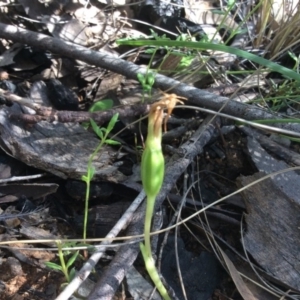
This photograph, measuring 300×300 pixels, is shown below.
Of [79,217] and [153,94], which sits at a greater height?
A: [153,94]

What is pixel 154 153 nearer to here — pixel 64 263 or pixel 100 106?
pixel 64 263

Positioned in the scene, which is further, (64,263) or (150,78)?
(150,78)

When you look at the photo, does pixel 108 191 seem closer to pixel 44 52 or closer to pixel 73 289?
pixel 73 289

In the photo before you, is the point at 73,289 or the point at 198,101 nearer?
the point at 73,289

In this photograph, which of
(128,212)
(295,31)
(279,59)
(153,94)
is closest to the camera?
(128,212)

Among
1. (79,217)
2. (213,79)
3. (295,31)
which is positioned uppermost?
(295,31)

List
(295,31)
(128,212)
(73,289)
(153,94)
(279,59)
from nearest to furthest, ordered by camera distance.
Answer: (73,289) → (128,212) → (153,94) → (295,31) → (279,59)

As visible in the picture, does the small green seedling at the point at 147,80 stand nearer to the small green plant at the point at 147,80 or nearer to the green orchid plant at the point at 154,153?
the small green plant at the point at 147,80

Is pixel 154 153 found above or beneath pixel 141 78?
above

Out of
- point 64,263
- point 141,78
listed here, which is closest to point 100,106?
point 141,78

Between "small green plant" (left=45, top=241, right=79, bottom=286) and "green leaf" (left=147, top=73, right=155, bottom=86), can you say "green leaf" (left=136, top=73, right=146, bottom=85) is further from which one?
"small green plant" (left=45, top=241, right=79, bottom=286)

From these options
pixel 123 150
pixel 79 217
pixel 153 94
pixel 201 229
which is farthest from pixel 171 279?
pixel 153 94
